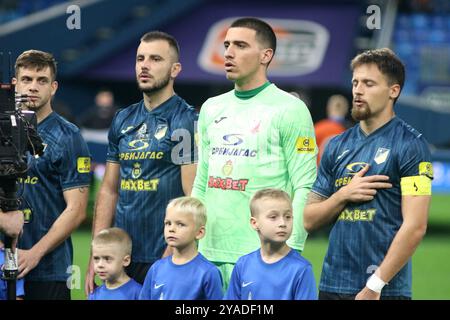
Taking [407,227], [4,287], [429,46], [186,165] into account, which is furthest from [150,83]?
[429,46]

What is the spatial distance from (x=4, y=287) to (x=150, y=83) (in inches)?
59.6

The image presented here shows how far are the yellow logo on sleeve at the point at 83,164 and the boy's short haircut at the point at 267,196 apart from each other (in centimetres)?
140

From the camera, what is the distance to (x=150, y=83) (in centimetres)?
637

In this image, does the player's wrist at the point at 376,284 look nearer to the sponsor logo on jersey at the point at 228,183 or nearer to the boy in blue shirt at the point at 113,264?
the sponsor logo on jersey at the point at 228,183

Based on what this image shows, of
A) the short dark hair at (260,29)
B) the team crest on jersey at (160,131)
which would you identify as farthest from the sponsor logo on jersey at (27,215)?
the short dark hair at (260,29)

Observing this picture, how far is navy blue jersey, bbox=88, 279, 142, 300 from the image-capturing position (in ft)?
20.1

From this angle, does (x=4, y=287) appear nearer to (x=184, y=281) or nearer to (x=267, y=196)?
(x=184, y=281)

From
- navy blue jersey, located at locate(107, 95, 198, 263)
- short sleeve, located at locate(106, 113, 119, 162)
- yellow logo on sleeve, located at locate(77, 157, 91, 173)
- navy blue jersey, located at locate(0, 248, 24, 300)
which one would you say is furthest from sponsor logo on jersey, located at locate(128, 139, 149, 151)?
navy blue jersey, located at locate(0, 248, 24, 300)

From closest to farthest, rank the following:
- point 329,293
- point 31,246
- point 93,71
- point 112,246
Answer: point 329,293 → point 112,246 → point 31,246 → point 93,71

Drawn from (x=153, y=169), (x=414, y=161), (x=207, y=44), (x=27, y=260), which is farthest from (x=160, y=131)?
(x=207, y=44)

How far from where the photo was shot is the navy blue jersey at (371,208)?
212 inches

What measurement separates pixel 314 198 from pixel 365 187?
0.40 metres
